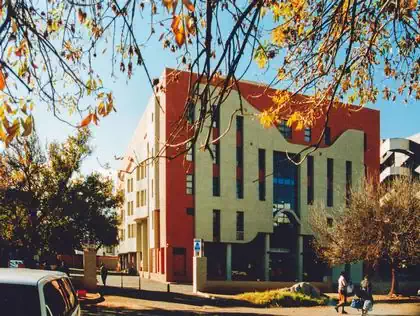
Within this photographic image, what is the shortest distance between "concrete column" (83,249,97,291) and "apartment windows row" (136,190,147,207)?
1920 centimetres

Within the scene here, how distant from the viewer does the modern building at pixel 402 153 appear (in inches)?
2323

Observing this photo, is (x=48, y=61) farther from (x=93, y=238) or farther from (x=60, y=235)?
(x=93, y=238)

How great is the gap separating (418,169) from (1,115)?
60.5 m

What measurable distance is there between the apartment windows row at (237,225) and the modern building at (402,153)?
21.0 meters

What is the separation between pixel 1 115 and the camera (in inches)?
167

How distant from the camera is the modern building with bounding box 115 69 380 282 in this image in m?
43.4

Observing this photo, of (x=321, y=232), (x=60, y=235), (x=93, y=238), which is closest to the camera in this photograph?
(x=60, y=235)

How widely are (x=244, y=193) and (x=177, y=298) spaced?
59.9 feet

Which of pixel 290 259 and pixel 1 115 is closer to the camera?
pixel 1 115

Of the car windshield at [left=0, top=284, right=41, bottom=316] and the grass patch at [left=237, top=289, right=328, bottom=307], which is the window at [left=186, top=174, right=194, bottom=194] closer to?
the grass patch at [left=237, top=289, right=328, bottom=307]

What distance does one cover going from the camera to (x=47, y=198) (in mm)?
26766

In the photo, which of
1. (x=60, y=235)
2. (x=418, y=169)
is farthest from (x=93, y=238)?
(x=418, y=169)

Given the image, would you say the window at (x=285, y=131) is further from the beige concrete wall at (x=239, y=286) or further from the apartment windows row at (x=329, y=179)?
the beige concrete wall at (x=239, y=286)

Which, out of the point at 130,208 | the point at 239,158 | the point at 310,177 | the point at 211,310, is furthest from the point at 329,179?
the point at 211,310
